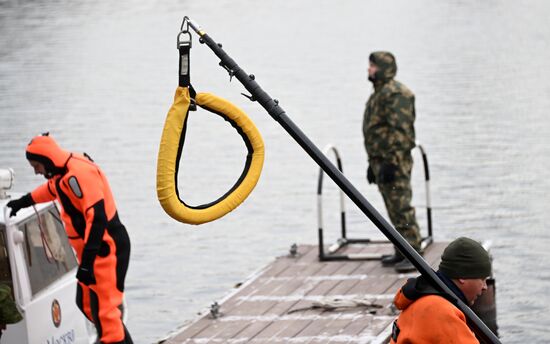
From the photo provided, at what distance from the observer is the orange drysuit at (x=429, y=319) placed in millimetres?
6852

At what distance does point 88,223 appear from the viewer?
10945 millimetres

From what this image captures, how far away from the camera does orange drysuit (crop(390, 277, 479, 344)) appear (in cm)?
685

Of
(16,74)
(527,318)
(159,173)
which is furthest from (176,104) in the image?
(16,74)

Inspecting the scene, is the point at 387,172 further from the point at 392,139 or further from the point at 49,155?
the point at 49,155

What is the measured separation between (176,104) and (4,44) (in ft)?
139

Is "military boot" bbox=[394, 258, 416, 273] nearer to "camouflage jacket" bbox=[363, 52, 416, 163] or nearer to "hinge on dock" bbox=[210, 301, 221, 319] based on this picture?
"camouflage jacket" bbox=[363, 52, 416, 163]

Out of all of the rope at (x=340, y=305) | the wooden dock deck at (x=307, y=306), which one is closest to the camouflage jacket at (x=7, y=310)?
the wooden dock deck at (x=307, y=306)

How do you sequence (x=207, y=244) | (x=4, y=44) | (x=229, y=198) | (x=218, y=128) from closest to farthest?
(x=229, y=198) < (x=207, y=244) < (x=218, y=128) < (x=4, y=44)

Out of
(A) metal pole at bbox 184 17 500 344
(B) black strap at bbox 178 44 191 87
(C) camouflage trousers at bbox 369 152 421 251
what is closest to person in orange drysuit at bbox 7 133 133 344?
(C) camouflage trousers at bbox 369 152 421 251

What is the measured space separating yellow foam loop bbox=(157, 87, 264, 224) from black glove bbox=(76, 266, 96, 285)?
3.60m

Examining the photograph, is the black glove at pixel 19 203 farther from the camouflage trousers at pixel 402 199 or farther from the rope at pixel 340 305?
the camouflage trousers at pixel 402 199

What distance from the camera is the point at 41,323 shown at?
10992 mm

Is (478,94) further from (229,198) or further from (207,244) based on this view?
(229,198)

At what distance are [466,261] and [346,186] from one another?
2.15 ft
